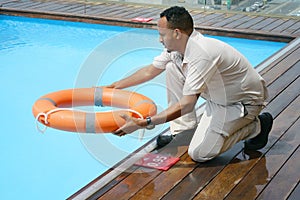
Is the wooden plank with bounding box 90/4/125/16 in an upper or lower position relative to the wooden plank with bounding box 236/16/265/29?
upper

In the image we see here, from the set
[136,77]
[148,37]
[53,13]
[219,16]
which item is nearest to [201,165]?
[136,77]

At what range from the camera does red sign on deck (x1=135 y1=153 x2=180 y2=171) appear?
3113 mm

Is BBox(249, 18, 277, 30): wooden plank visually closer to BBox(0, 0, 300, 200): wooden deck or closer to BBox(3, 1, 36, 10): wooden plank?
BBox(0, 0, 300, 200): wooden deck

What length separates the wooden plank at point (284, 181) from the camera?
9.20ft

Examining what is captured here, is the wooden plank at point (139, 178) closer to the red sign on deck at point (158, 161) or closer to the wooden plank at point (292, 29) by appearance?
the red sign on deck at point (158, 161)

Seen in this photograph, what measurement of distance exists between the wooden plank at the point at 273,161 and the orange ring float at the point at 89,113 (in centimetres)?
62

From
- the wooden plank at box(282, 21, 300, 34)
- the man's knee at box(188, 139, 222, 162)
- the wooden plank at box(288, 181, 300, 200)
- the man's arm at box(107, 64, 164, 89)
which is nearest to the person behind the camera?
the wooden plank at box(288, 181, 300, 200)

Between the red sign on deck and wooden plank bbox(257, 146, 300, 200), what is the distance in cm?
54

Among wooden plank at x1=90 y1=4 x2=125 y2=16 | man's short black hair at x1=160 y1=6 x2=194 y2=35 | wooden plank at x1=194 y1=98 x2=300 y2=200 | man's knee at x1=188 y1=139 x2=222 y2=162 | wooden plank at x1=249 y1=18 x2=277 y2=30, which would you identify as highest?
man's short black hair at x1=160 y1=6 x2=194 y2=35

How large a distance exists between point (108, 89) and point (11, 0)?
5.69 m

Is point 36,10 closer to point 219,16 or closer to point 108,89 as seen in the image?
point 219,16

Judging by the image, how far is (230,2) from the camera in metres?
7.46

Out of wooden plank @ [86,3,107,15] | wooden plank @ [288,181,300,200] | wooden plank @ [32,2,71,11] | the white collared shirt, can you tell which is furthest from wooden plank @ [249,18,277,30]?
wooden plank @ [288,181,300,200]

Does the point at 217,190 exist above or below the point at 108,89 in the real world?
below
